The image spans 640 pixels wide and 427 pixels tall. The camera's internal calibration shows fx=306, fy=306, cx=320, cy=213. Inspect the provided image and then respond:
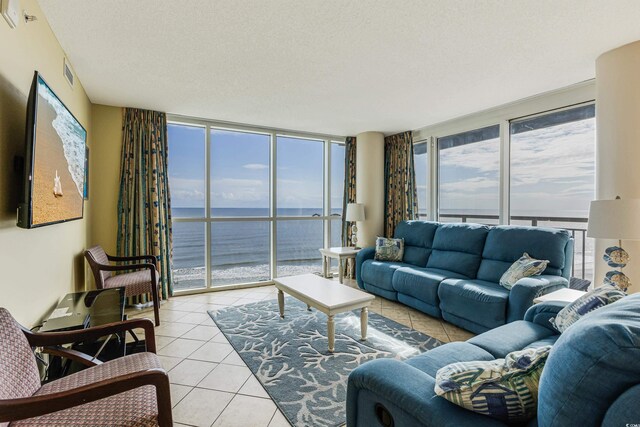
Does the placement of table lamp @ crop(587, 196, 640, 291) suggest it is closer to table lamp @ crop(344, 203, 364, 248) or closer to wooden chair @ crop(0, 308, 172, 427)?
wooden chair @ crop(0, 308, 172, 427)

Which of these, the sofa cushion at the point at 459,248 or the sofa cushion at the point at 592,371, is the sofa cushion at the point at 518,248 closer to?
the sofa cushion at the point at 459,248

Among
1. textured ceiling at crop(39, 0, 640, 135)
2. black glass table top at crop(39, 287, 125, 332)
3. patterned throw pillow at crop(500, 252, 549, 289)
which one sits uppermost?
textured ceiling at crop(39, 0, 640, 135)

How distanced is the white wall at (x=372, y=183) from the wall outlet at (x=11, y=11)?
4.29 m

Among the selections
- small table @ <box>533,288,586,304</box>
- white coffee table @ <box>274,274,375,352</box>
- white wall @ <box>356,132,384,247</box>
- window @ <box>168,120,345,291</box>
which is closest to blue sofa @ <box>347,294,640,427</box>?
white coffee table @ <box>274,274,375,352</box>

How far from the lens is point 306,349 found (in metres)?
2.68

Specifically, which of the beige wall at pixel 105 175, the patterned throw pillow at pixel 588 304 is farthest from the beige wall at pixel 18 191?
the patterned throw pillow at pixel 588 304

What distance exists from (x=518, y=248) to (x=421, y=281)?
1023mm

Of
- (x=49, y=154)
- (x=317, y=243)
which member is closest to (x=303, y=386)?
(x=49, y=154)

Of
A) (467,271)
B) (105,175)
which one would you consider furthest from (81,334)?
(467,271)

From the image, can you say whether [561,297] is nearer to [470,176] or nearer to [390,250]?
[390,250]

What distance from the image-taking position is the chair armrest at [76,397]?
978 mm

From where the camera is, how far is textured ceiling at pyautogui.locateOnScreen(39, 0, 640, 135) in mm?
1915

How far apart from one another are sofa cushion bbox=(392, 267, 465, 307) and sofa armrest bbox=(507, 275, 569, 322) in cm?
76

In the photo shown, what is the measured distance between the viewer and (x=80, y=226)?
313 cm
